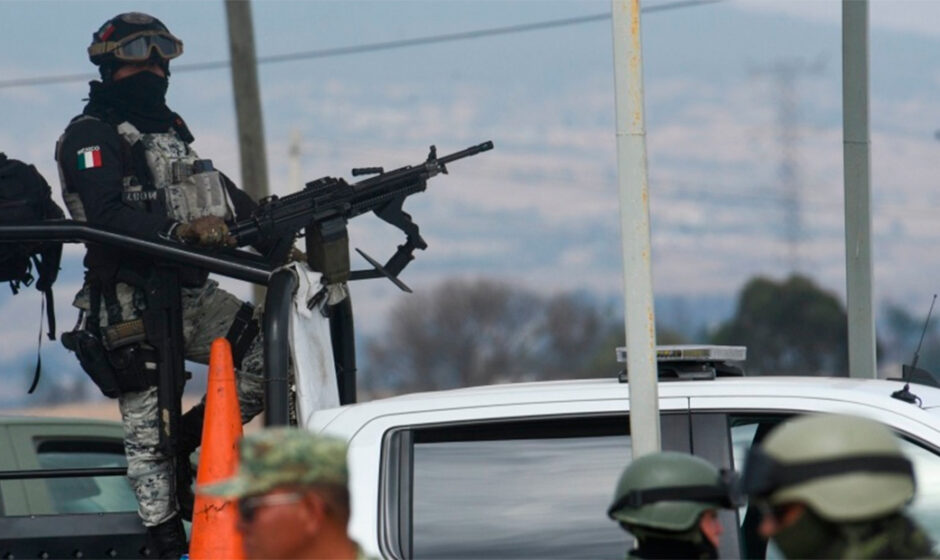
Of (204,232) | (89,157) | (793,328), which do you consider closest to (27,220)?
(89,157)

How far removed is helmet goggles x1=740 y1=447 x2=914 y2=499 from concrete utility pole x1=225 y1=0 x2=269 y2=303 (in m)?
10.9

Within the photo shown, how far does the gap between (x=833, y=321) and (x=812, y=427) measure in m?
32.6

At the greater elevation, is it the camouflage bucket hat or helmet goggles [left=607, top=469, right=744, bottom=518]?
the camouflage bucket hat

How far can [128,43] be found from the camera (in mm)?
5781

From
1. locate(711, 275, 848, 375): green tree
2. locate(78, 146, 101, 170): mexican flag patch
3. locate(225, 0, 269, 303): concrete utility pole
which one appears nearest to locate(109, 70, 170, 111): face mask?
locate(78, 146, 101, 170): mexican flag patch

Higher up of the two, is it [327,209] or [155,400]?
[327,209]

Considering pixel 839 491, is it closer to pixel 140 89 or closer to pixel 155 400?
pixel 155 400

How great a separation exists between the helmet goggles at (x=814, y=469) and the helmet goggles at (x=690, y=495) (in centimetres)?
66

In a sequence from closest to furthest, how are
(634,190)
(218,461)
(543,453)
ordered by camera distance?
(634,190), (543,453), (218,461)

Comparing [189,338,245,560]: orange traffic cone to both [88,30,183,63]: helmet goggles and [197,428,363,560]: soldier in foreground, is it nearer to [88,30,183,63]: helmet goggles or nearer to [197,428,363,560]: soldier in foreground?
[88,30,183,63]: helmet goggles

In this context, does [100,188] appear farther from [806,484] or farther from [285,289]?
[806,484]

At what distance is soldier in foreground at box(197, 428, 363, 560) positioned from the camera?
9.32 feet

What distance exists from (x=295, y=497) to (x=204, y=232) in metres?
2.66

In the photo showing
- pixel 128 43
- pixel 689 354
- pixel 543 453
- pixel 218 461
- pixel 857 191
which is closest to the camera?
pixel 543 453
